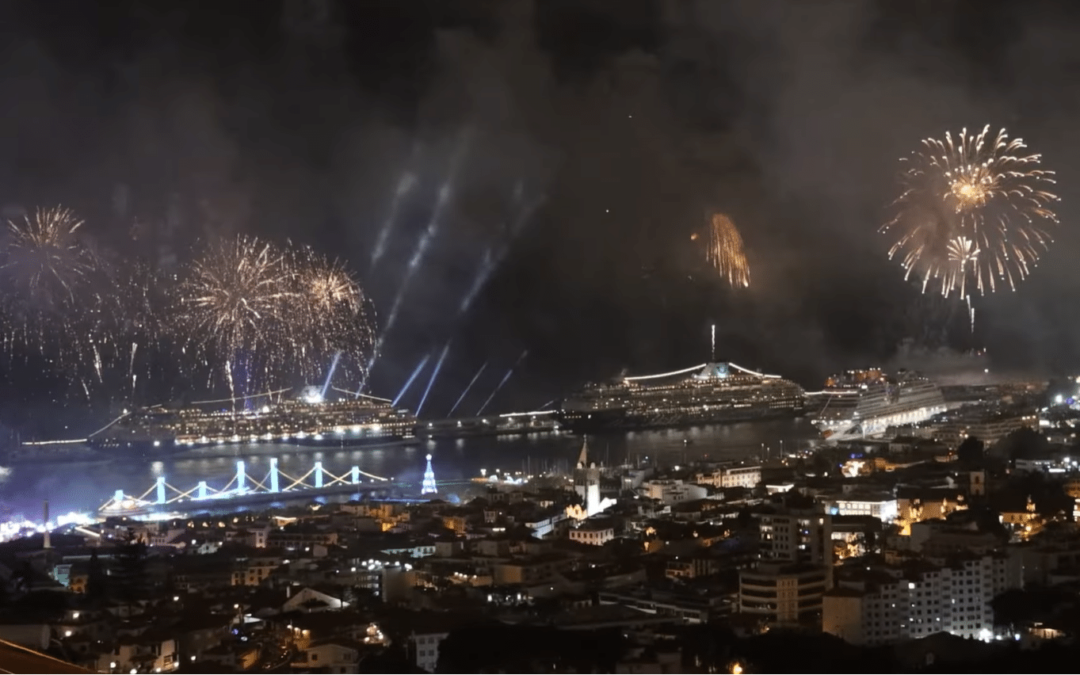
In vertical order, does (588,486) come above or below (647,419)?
below

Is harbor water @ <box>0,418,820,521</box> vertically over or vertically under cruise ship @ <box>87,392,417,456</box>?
under

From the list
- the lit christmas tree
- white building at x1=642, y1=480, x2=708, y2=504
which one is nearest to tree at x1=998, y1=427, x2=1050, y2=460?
white building at x1=642, y1=480, x2=708, y2=504

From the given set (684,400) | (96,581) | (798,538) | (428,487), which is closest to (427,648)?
(96,581)

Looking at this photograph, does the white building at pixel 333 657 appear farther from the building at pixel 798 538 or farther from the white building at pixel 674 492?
the white building at pixel 674 492

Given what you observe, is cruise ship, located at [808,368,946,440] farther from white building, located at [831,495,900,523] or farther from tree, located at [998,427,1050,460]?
white building, located at [831,495,900,523]

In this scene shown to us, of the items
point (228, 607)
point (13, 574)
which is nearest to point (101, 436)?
point (13, 574)

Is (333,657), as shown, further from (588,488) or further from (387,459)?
(387,459)
